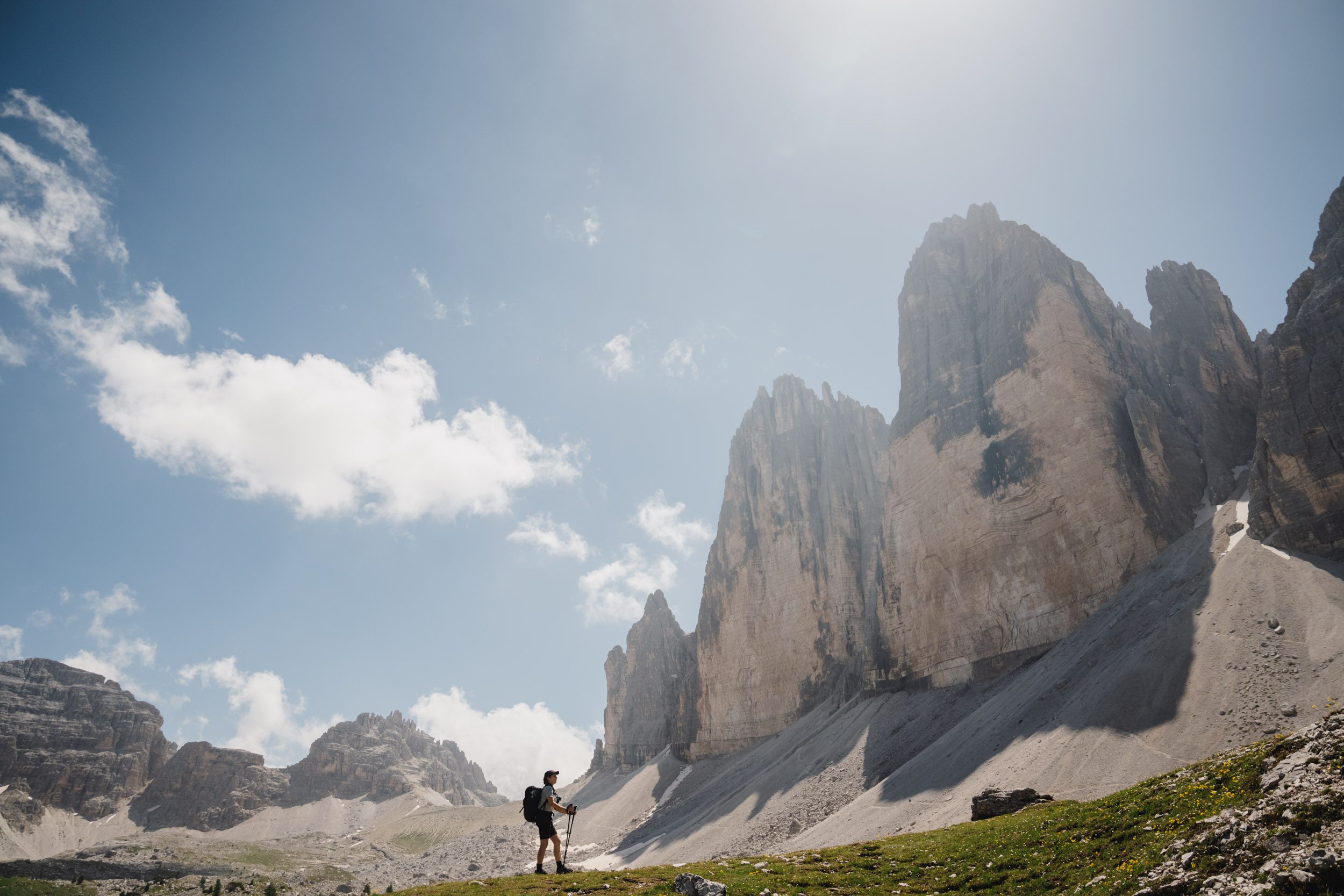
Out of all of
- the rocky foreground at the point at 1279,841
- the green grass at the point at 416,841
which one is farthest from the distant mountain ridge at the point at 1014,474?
the green grass at the point at 416,841

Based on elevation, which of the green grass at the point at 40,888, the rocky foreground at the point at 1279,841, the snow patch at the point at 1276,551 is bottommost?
the green grass at the point at 40,888

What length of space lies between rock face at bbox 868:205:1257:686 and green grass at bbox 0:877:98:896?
80345 mm

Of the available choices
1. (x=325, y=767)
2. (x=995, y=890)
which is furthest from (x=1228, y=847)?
(x=325, y=767)

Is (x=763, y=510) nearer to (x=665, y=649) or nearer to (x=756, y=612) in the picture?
(x=756, y=612)

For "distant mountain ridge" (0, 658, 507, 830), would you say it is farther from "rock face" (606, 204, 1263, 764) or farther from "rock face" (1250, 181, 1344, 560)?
"rock face" (1250, 181, 1344, 560)

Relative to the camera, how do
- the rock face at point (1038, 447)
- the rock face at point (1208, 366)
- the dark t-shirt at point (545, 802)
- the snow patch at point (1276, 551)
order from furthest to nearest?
the rock face at point (1208, 366) < the rock face at point (1038, 447) < the snow patch at point (1276, 551) < the dark t-shirt at point (545, 802)

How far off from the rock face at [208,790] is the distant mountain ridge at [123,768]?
24 centimetres

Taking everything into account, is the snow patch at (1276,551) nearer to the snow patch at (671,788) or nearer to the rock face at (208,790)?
the snow patch at (671,788)

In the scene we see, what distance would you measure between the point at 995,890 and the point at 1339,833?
18.9 ft

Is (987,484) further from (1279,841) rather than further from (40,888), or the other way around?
(40,888)

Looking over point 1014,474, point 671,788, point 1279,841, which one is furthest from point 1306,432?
point 671,788

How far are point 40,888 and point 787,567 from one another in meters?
86.9

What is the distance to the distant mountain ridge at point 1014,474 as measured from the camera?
4466 cm

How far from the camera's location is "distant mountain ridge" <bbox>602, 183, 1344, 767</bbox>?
44.7 m
